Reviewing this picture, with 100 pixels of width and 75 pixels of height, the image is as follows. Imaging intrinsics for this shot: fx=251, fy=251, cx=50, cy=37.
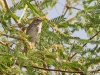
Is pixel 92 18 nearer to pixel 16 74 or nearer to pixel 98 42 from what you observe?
pixel 98 42

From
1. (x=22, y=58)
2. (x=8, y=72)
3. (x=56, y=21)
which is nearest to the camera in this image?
(x=56, y=21)

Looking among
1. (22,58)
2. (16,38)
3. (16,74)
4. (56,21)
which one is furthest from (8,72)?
(56,21)

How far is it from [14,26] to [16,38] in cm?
18

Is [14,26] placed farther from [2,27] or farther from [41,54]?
[41,54]

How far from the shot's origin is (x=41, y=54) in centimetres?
142

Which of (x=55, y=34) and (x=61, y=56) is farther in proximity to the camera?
(x=61, y=56)

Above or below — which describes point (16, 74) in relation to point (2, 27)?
below

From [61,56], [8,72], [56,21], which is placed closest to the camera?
[56,21]

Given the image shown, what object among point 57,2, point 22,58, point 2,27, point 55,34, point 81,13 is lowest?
point 22,58

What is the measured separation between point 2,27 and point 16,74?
0.98 feet

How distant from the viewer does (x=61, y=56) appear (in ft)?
4.60

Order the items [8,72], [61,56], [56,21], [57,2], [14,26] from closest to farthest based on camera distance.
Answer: [56,21] < [61,56] < [8,72] < [14,26] < [57,2]

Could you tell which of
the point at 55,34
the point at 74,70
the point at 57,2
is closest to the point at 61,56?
the point at 74,70

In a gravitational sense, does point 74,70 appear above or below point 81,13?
below
